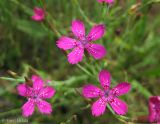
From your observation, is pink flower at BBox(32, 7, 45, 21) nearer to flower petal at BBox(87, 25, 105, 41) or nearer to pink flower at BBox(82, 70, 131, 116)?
flower petal at BBox(87, 25, 105, 41)

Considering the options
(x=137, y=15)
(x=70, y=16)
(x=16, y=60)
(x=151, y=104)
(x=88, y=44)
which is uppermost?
(x=70, y=16)

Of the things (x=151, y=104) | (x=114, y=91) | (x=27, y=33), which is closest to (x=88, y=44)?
(x=114, y=91)

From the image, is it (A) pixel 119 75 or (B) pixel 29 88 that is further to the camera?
(A) pixel 119 75

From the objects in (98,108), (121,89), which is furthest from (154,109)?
(98,108)

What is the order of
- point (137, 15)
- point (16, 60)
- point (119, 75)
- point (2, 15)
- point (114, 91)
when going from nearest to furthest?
point (114, 91) → point (137, 15) → point (2, 15) → point (119, 75) → point (16, 60)

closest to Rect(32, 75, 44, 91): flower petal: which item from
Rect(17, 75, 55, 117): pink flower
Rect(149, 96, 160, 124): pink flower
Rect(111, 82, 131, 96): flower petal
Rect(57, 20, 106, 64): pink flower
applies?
Rect(17, 75, 55, 117): pink flower

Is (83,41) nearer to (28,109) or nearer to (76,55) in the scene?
(76,55)

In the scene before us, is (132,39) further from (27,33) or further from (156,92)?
(27,33)
